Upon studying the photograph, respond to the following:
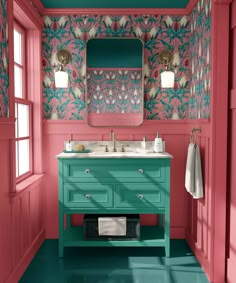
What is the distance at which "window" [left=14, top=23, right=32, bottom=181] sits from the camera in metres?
3.57

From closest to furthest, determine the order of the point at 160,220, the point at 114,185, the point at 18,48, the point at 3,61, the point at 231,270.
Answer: the point at 3,61, the point at 231,270, the point at 114,185, the point at 18,48, the point at 160,220

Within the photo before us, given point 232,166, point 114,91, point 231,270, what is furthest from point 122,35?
point 231,270

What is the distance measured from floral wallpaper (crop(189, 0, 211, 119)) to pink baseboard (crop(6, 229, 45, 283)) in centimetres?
209

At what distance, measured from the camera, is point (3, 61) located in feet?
8.81

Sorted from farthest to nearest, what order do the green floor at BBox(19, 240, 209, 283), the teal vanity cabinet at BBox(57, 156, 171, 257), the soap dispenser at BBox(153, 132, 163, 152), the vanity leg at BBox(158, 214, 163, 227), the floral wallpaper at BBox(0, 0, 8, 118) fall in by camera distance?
the vanity leg at BBox(158, 214, 163, 227) → the soap dispenser at BBox(153, 132, 163, 152) → the teal vanity cabinet at BBox(57, 156, 171, 257) → the green floor at BBox(19, 240, 209, 283) → the floral wallpaper at BBox(0, 0, 8, 118)

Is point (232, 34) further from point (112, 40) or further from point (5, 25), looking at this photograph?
point (5, 25)

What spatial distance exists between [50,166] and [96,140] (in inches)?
23.9

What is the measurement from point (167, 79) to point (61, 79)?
115 centimetres

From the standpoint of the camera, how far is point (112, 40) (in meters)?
4.05

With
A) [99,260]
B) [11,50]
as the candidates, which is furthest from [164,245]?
[11,50]

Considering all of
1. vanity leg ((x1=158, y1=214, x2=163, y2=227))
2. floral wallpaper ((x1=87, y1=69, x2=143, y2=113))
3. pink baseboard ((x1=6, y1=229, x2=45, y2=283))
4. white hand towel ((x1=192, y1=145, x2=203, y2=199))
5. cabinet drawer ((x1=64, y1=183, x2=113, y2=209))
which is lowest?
pink baseboard ((x1=6, y1=229, x2=45, y2=283))

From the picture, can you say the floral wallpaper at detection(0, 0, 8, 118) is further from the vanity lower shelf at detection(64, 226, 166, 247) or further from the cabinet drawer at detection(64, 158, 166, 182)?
the vanity lower shelf at detection(64, 226, 166, 247)

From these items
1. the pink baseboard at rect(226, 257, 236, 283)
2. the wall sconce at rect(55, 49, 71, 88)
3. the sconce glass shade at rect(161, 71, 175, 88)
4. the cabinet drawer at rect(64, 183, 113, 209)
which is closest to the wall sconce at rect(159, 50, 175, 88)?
the sconce glass shade at rect(161, 71, 175, 88)

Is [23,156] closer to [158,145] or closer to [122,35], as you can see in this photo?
[158,145]
